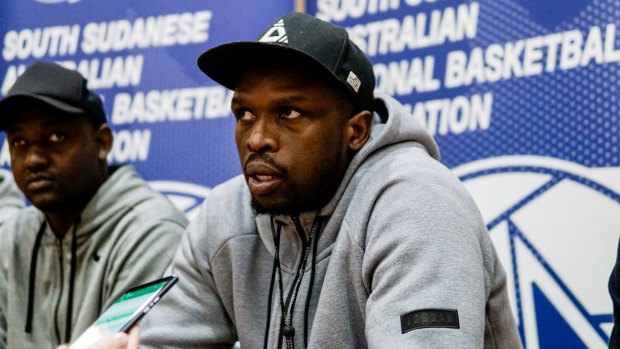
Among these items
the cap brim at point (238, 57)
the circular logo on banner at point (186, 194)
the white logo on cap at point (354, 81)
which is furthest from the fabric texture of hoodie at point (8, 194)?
the white logo on cap at point (354, 81)

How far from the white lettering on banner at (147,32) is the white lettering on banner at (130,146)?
0.94 feet

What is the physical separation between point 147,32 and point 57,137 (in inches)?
24.5

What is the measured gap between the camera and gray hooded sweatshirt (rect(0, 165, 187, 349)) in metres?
2.60

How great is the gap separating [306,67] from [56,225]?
120 centimetres

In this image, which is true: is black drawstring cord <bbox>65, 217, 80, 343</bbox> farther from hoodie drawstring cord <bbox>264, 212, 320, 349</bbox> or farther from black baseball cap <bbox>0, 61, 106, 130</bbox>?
hoodie drawstring cord <bbox>264, 212, 320, 349</bbox>

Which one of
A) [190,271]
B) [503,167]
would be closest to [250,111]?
[190,271]

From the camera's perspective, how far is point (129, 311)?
5.10 ft

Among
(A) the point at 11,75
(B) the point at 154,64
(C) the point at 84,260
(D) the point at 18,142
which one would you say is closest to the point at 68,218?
(C) the point at 84,260

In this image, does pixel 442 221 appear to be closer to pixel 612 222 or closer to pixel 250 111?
pixel 250 111

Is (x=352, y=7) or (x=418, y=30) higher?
(x=352, y=7)

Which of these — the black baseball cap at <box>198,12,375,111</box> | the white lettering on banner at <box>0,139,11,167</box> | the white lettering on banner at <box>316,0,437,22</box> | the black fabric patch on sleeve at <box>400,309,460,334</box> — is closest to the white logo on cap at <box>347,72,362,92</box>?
the black baseball cap at <box>198,12,375,111</box>

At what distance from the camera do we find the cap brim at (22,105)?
264 centimetres

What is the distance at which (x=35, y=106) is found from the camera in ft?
8.84

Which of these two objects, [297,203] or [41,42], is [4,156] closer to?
[41,42]
